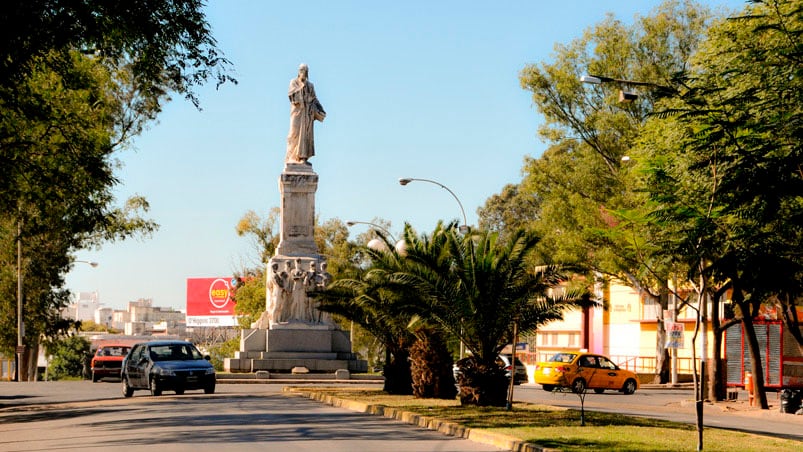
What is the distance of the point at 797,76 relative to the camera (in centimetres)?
1459

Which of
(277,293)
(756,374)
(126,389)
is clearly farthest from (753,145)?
(277,293)

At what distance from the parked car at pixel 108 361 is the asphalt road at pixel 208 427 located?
15821 millimetres

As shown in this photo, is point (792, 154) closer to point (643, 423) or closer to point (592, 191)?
point (643, 423)

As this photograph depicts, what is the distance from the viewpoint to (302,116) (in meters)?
48.2

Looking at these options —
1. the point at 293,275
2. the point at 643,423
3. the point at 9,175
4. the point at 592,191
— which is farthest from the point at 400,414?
the point at 592,191

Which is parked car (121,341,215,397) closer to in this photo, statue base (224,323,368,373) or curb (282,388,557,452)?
curb (282,388,557,452)

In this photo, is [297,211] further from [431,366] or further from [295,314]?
[431,366]

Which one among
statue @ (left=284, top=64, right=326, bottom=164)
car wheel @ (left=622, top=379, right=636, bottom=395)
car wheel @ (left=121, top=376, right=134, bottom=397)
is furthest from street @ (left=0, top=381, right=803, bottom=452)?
statue @ (left=284, top=64, right=326, bottom=164)

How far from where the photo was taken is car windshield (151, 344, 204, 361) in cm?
3388

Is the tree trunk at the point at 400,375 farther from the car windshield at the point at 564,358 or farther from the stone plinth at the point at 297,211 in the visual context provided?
the stone plinth at the point at 297,211

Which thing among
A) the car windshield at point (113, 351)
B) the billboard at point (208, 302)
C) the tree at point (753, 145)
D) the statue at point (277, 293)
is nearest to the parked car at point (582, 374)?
the statue at point (277, 293)

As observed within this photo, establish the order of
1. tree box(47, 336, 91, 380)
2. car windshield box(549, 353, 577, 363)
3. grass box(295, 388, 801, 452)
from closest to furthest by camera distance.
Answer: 1. grass box(295, 388, 801, 452)
2. car windshield box(549, 353, 577, 363)
3. tree box(47, 336, 91, 380)

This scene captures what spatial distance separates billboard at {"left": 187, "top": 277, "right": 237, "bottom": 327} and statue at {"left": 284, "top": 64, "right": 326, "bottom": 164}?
94647 mm

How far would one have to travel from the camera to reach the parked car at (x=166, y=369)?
33.2 m
